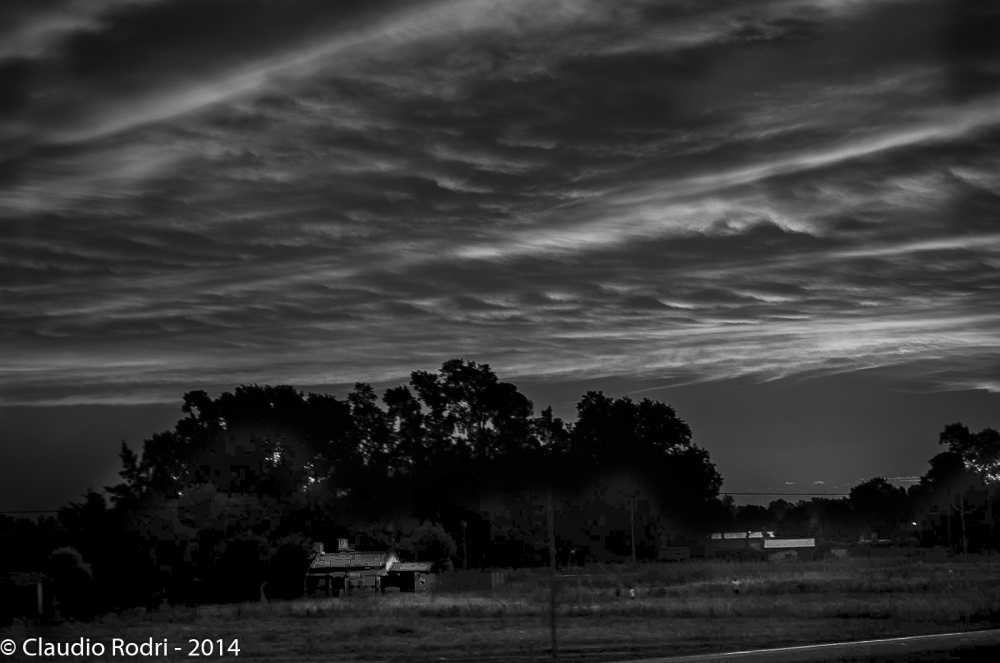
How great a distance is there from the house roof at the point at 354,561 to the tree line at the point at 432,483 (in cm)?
248

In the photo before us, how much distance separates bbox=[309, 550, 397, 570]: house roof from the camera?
82125 millimetres

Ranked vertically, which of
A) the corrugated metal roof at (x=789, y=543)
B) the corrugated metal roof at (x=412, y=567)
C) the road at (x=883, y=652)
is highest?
the road at (x=883, y=652)

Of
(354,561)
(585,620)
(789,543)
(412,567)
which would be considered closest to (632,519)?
(412,567)

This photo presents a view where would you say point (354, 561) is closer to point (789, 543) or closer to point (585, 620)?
point (585, 620)

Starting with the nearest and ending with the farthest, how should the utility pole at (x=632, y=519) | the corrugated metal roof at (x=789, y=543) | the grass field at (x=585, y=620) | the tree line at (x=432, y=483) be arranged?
the grass field at (x=585, y=620), the tree line at (x=432, y=483), the utility pole at (x=632, y=519), the corrugated metal roof at (x=789, y=543)

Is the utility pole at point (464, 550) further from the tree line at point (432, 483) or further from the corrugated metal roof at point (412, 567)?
the corrugated metal roof at point (412, 567)

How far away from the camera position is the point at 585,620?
43.5 meters

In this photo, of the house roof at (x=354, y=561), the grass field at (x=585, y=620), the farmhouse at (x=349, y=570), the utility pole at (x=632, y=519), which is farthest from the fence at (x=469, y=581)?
the utility pole at (x=632, y=519)

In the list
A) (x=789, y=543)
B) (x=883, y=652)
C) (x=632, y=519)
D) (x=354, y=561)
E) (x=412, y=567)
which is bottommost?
(x=789, y=543)

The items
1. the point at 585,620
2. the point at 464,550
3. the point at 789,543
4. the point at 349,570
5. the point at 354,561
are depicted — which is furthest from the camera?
the point at 789,543

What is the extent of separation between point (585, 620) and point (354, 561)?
138ft

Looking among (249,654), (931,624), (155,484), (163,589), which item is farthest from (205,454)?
(931,624)

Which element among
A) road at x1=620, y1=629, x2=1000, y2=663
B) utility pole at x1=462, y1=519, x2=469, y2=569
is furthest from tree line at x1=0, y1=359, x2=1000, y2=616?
road at x1=620, y1=629, x2=1000, y2=663

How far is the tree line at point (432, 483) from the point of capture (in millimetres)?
70125
